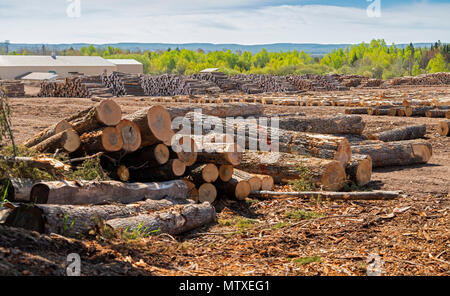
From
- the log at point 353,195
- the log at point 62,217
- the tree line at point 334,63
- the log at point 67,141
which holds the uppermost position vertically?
the tree line at point 334,63

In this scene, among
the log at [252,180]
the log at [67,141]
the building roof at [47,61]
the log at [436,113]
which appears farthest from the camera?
the building roof at [47,61]

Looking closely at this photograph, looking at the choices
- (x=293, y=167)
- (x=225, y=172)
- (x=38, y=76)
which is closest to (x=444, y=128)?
(x=293, y=167)

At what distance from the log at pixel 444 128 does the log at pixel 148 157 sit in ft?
35.0

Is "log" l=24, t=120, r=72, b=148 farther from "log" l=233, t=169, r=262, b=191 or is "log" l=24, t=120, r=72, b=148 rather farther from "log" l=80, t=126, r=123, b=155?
"log" l=233, t=169, r=262, b=191

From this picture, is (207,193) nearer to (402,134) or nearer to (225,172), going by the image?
(225,172)

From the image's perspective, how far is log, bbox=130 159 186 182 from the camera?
7.32 meters

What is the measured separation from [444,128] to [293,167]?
845 centimetres

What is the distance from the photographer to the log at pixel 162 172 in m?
7.32

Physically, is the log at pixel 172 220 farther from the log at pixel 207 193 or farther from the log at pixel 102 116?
the log at pixel 102 116

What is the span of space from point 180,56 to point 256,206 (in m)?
107

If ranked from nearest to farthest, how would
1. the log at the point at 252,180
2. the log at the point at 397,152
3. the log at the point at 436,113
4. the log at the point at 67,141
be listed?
the log at the point at 67,141, the log at the point at 252,180, the log at the point at 397,152, the log at the point at 436,113

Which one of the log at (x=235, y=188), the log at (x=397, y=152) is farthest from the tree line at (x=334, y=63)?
the log at (x=235, y=188)

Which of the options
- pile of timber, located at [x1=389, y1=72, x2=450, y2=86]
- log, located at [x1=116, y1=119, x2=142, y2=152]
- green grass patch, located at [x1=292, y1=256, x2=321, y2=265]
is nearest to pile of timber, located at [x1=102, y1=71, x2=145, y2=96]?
log, located at [x1=116, y1=119, x2=142, y2=152]
